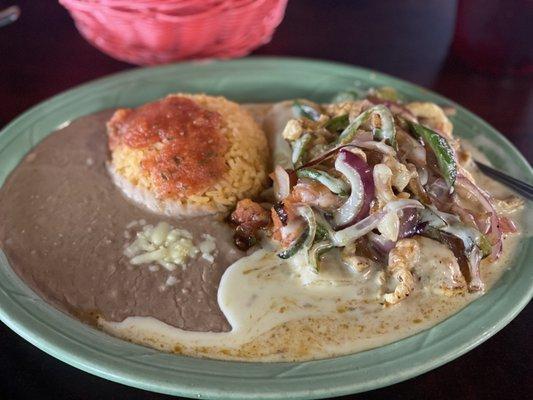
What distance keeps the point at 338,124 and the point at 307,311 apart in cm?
65

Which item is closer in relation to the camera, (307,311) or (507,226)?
(307,311)

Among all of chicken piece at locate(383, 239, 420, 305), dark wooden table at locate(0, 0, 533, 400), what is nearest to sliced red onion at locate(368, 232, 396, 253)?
chicken piece at locate(383, 239, 420, 305)

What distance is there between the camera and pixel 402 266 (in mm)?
1605

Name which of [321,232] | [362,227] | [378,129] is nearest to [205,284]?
[321,232]

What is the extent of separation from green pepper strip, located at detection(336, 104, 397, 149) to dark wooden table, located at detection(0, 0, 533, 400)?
2.09ft

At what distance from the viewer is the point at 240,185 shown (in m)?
1.94

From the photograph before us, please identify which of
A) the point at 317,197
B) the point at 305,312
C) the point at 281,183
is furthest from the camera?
the point at 281,183

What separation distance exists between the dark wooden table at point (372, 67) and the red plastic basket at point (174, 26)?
241mm

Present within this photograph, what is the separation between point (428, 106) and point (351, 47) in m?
0.95

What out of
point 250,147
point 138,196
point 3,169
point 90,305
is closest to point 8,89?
point 3,169

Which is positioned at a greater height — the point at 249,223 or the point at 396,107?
the point at 396,107

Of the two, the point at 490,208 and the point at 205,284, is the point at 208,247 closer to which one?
the point at 205,284

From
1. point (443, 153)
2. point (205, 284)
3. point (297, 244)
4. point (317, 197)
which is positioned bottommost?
point (205, 284)

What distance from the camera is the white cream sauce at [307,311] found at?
1.50m
